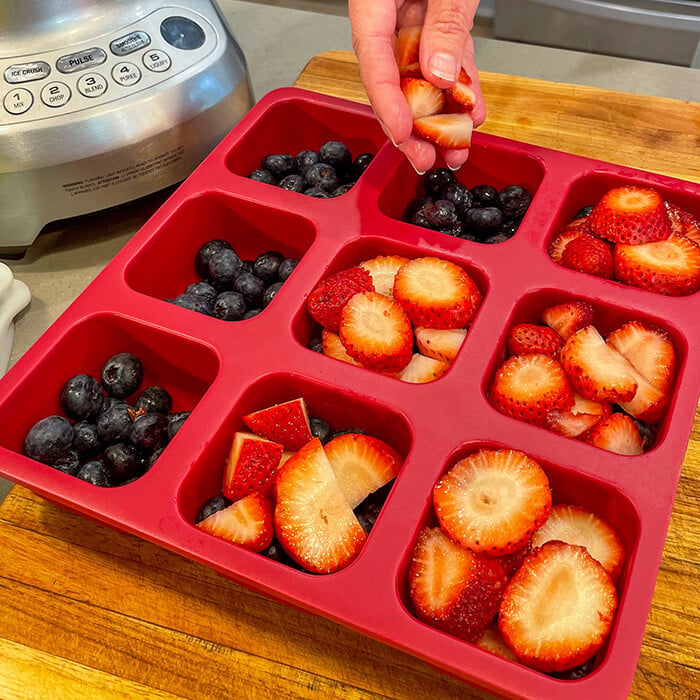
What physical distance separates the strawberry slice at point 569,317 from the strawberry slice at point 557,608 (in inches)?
14.6

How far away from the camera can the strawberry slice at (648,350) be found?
1096 millimetres

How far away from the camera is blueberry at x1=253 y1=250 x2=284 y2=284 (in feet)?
4.37

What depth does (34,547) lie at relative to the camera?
1081mm

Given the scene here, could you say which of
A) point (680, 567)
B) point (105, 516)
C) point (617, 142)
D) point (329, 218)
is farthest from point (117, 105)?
point (680, 567)

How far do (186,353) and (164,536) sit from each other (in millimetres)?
347

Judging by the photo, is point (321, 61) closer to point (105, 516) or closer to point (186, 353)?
point (186, 353)

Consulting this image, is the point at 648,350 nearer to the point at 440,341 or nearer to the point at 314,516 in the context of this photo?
the point at 440,341

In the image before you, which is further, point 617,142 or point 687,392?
point 617,142

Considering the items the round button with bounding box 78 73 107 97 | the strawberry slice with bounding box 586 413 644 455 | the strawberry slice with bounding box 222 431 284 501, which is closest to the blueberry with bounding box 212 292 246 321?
the strawberry slice with bounding box 222 431 284 501

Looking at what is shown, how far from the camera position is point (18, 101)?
1342 mm

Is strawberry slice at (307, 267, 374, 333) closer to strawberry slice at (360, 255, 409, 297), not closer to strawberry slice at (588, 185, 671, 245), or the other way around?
strawberry slice at (360, 255, 409, 297)

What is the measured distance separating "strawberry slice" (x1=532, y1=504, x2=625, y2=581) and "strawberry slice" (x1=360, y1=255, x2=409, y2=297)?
0.46 metres

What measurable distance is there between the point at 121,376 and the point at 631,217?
87 centimetres

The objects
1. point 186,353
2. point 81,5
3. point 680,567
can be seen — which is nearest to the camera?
point 680,567
